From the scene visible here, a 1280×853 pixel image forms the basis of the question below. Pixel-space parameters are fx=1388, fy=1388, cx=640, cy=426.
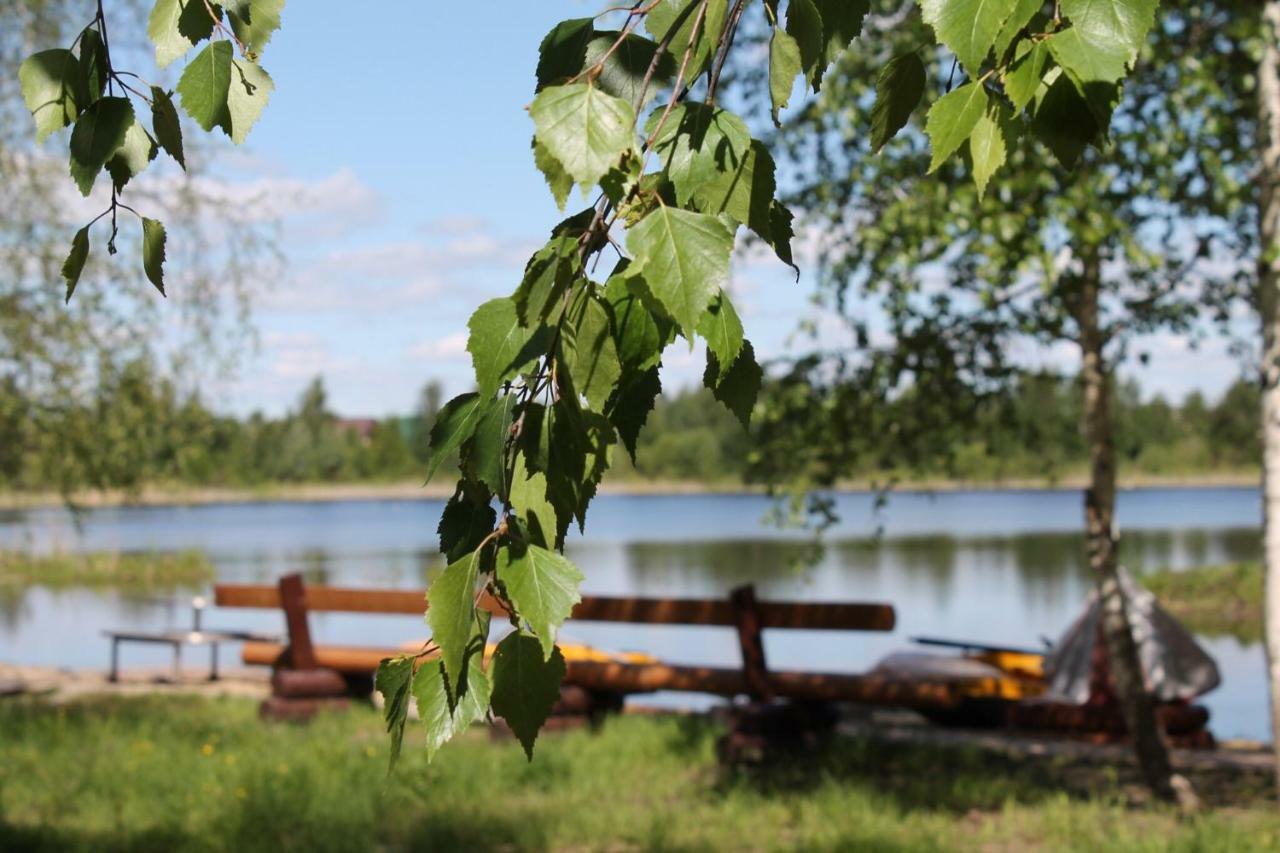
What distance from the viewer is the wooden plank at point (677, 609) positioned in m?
7.52

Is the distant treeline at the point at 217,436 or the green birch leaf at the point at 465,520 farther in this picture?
the distant treeline at the point at 217,436

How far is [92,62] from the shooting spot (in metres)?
1.75

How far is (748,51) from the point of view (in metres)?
7.39

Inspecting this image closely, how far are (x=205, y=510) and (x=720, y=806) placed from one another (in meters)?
102

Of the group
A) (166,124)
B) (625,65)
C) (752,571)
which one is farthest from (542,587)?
(752,571)

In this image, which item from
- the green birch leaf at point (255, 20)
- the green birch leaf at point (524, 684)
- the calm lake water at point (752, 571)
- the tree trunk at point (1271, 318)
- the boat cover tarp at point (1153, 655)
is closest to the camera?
the green birch leaf at point (524, 684)

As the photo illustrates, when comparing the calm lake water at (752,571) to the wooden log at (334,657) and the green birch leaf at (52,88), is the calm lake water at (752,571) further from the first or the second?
the wooden log at (334,657)

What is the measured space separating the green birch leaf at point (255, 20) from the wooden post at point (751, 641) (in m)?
6.23

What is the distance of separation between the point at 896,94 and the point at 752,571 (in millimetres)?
34298

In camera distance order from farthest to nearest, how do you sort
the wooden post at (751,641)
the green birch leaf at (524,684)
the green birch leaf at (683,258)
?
the wooden post at (751,641) → the green birch leaf at (524,684) → the green birch leaf at (683,258)

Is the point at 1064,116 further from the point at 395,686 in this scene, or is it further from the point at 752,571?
Result: the point at 752,571

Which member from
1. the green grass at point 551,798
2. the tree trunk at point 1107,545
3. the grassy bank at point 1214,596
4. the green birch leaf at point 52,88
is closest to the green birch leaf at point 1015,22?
the green birch leaf at point 52,88

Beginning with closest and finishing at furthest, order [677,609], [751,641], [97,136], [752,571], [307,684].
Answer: [97,136] → [751,641] → [677,609] → [307,684] → [752,571]

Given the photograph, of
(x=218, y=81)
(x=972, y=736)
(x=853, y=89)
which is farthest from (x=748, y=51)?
(x=218, y=81)
